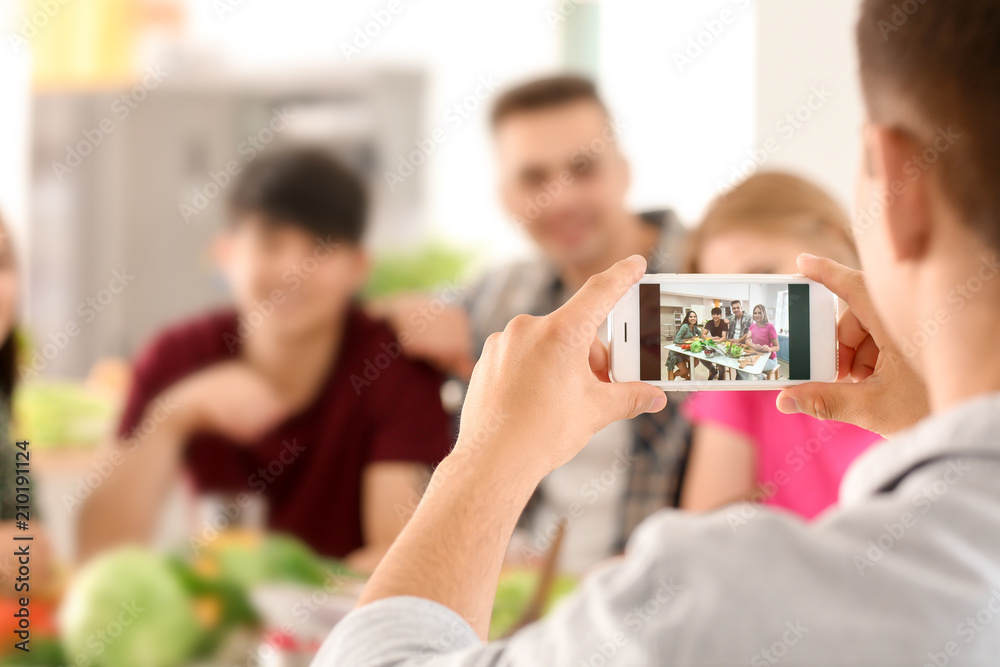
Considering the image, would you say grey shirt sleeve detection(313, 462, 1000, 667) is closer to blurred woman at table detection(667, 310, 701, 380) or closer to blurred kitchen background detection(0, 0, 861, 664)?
blurred woman at table detection(667, 310, 701, 380)

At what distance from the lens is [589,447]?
106 cm

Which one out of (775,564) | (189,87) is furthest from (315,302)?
(775,564)

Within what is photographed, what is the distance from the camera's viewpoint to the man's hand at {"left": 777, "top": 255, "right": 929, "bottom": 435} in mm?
450

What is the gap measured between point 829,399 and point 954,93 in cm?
22

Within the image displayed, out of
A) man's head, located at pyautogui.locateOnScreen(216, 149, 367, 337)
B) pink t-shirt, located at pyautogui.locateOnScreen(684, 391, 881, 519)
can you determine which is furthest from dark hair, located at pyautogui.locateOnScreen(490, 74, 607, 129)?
pink t-shirt, located at pyautogui.locateOnScreen(684, 391, 881, 519)

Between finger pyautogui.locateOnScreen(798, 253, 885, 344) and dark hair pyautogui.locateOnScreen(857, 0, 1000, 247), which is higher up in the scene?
dark hair pyautogui.locateOnScreen(857, 0, 1000, 247)

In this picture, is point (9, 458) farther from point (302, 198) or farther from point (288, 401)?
point (302, 198)

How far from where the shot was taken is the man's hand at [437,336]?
3.33 ft

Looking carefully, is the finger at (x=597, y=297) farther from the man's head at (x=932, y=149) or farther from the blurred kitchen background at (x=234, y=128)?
the blurred kitchen background at (x=234, y=128)

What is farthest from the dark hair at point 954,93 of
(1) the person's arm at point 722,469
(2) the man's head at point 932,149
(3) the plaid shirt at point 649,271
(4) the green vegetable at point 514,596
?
(3) the plaid shirt at point 649,271

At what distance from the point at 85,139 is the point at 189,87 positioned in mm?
233

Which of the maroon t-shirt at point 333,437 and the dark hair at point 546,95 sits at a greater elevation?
the dark hair at point 546,95

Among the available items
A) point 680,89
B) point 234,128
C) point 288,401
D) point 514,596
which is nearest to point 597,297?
point 514,596

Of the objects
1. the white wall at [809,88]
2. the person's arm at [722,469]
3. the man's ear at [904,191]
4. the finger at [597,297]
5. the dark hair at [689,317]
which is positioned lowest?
the person's arm at [722,469]
